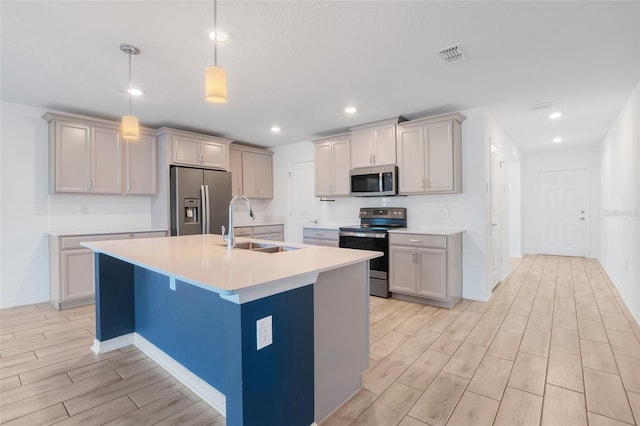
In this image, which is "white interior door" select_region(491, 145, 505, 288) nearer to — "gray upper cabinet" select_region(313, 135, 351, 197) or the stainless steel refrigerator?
"gray upper cabinet" select_region(313, 135, 351, 197)

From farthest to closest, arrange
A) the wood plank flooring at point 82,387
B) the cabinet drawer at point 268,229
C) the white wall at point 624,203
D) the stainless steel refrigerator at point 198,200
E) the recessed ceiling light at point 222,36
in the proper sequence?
the cabinet drawer at point 268,229
the stainless steel refrigerator at point 198,200
the white wall at point 624,203
the recessed ceiling light at point 222,36
the wood plank flooring at point 82,387

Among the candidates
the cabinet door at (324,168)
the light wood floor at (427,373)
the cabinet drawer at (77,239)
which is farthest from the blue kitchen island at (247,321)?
the cabinet door at (324,168)

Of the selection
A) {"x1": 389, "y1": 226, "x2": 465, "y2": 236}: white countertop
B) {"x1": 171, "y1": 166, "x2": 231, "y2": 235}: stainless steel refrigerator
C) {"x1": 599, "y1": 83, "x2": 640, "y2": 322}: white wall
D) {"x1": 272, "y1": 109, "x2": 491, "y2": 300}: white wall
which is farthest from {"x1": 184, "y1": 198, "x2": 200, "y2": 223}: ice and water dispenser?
{"x1": 599, "y1": 83, "x2": 640, "y2": 322}: white wall

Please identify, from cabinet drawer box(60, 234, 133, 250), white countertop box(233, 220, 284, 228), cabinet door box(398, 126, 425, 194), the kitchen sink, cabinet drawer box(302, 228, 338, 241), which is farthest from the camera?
white countertop box(233, 220, 284, 228)

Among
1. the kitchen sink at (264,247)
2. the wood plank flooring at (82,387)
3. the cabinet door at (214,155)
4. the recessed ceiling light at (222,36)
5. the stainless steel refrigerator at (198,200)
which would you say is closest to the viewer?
the wood plank flooring at (82,387)

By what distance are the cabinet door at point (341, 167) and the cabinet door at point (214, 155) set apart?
1820 mm

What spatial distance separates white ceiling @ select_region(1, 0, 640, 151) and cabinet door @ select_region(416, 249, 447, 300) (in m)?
1.79

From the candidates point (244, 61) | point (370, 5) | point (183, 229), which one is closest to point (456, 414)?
point (370, 5)

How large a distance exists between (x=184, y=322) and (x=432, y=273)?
274 cm

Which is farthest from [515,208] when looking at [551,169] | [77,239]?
[77,239]

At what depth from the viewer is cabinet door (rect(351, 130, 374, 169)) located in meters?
4.48

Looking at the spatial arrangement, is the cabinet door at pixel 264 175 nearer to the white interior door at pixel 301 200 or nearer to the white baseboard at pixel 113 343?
the white interior door at pixel 301 200

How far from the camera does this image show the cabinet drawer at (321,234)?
467 cm

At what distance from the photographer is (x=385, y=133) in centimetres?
432
